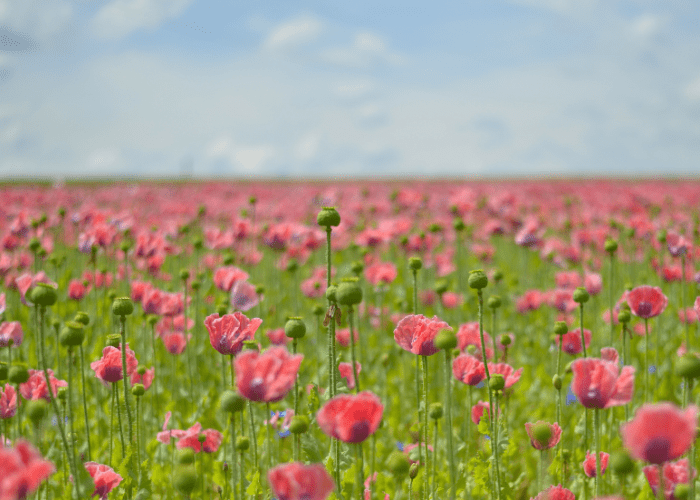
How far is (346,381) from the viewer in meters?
2.19

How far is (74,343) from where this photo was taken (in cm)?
153

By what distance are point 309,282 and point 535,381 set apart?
1.61 metres

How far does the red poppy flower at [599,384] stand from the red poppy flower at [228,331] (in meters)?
0.85

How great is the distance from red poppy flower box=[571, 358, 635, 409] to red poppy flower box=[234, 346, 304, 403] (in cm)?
61

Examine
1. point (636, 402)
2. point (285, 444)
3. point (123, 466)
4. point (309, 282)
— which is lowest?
point (285, 444)

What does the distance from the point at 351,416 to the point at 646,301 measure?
140cm

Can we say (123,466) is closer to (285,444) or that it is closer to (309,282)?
(285,444)

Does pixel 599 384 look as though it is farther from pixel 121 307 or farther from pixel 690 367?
pixel 121 307

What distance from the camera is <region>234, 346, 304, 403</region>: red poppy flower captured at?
1.18 m

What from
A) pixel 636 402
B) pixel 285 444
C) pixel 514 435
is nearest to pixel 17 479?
pixel 285 444

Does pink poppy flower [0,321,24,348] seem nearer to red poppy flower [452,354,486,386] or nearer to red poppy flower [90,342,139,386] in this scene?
red poppy flower [90,342,139,386]

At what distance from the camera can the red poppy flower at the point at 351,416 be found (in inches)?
44.0

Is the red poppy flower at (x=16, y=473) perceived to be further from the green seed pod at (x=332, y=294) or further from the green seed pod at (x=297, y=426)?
the green seed pod at (x=332, y=294)

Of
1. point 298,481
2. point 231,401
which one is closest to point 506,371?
point 231,401
